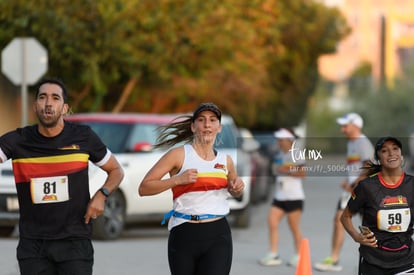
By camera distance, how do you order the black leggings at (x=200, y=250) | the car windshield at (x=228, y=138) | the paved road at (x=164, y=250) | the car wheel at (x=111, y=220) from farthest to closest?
the car windshield at (x=228, y=138), the car wheel at (x=111, y=220), the paved road at (x=164, y=250), the black leggings at (x=200, y=250)

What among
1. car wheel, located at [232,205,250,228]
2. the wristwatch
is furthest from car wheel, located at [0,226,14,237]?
the wristwatch

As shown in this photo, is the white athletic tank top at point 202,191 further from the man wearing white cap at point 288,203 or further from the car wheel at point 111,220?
the car wheel at point 111,220

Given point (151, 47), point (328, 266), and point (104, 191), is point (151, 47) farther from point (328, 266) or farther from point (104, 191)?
point (104, 191)

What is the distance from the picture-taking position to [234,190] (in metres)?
6.60

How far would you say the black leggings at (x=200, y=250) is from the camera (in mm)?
6473

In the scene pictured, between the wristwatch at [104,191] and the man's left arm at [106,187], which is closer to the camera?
the man's left arm at [106,187]

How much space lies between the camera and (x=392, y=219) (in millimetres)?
6691

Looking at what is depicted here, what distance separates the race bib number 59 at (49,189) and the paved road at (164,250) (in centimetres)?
475

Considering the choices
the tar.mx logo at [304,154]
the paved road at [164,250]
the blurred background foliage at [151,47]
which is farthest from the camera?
the blurred background foliage at [151,47]

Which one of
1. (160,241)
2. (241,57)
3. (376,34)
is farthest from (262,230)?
(376,34)

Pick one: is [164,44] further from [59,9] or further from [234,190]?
[234,190]

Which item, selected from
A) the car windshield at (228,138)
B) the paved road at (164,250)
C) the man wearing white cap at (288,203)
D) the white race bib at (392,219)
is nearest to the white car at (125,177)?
the paved road at (164,250)

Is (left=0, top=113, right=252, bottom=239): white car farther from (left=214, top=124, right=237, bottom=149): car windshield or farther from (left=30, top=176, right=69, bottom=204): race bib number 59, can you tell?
(left=30, top=176, right=69, bottom=204): race bib number 59

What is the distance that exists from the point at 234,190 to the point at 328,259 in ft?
17.2
